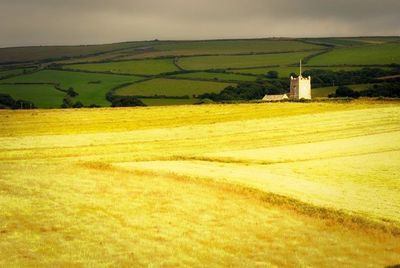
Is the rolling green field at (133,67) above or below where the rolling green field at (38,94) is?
above

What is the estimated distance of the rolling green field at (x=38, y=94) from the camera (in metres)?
98.2

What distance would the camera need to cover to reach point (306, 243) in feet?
73.6

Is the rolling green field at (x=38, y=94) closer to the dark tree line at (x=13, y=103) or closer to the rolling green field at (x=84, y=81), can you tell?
the dark tree line at (x=13, y=103)

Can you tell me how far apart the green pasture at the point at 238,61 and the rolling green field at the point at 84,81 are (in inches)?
989

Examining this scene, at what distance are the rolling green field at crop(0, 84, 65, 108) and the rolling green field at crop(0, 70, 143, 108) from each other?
401 cm

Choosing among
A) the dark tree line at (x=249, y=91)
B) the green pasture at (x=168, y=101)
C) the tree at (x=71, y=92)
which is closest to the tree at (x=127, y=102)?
the green pasture at (x=168, y=101)

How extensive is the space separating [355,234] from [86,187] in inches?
557

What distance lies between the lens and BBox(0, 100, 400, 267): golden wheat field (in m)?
20.8

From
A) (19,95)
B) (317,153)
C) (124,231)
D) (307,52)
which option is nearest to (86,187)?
(124,231)

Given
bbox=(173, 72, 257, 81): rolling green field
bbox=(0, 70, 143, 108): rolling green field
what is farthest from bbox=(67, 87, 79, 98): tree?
bbox=(173, 72, 257, 81): rolling green field

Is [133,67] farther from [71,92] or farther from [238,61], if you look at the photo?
[71,92]

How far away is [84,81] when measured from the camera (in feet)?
406

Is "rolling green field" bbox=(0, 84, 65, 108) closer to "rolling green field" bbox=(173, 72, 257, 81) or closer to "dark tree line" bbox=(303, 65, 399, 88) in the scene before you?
"rolling green field" bbox=(173, 72, 257, 81)

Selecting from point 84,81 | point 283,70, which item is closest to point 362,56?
point 283,70
